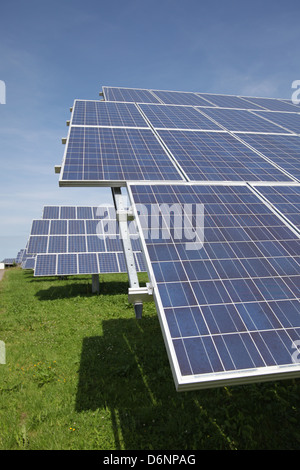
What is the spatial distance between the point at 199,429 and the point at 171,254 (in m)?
4.12

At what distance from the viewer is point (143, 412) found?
265 inches

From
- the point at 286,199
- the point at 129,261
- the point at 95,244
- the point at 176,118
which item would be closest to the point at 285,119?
the point at 176,118

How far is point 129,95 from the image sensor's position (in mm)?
20797

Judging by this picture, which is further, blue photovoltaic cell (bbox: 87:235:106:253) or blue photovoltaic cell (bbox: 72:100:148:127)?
blue photovoltaic cell (bbox: 87:235:106:253)

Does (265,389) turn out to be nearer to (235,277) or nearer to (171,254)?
(235,277)

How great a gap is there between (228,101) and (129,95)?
310 inches

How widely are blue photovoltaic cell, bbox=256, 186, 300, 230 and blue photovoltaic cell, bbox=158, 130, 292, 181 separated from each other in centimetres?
63

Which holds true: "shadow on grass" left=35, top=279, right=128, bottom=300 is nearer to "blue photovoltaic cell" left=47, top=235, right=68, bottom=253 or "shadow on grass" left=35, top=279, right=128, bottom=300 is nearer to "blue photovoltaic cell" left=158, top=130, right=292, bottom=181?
"blue photovoltaic cell" left=47, top=235, right=68, bottom=253

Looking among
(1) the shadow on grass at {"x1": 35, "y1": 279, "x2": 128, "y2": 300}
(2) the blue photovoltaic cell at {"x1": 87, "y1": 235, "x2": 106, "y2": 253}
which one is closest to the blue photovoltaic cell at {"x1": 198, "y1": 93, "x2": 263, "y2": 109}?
(2) the blue photovoltaic cell at {"x1": 87, "y1": 235, "x2": 106, "y2": 253}

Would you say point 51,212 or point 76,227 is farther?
point 51,212

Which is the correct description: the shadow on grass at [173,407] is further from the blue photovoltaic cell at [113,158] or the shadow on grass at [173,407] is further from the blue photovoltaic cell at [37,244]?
the blue photovoltaic cell at [37,244]

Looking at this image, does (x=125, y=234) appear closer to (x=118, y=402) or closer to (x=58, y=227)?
(x=118, y=402)

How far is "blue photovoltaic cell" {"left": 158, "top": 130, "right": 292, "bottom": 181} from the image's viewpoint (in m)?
8.69
